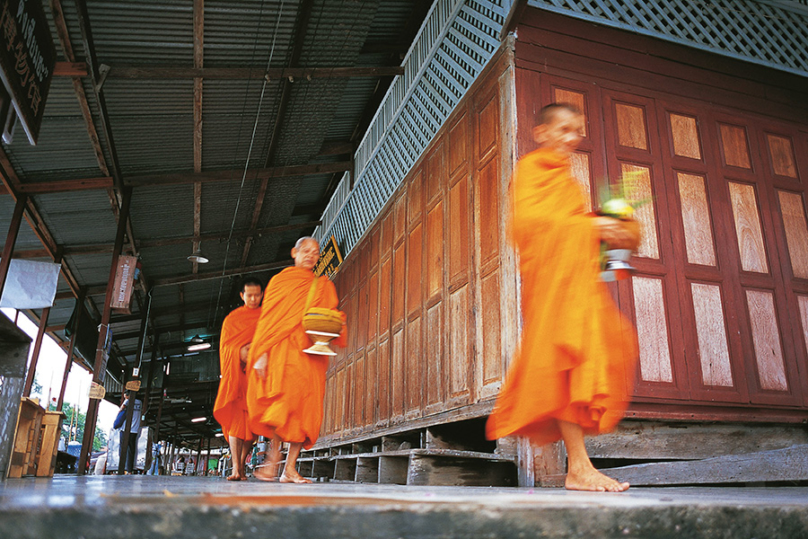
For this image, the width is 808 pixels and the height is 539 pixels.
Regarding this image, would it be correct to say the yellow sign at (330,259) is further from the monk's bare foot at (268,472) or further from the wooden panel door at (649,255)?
the wooden panel door at (649,255)

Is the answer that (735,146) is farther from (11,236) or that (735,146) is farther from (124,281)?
(11,236)

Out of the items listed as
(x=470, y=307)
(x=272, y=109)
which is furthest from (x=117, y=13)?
(x=470, y=307)

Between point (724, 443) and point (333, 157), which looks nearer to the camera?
point (724, 443)

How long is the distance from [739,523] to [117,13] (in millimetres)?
6940

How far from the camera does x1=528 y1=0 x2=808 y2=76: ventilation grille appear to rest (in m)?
5.32

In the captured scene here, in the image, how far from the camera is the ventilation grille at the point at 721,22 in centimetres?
532

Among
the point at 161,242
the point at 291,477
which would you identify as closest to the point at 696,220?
the point at 291,477

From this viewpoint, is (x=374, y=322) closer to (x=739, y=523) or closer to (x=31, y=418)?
(x=31, y=418)

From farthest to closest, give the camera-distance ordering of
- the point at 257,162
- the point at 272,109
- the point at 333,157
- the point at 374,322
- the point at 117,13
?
the point at 333,157, the point at 257,162, the point at 374,322, the point at 272,109, the point at 117,13

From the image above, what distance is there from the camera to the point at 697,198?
5.34 meters

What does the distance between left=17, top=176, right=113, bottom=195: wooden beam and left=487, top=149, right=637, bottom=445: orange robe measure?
8.18 m

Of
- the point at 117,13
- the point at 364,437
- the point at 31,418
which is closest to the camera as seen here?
the point at 31,418

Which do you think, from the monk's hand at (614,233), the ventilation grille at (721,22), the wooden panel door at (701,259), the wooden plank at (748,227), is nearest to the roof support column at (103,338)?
the ventilation grille at (721,22)

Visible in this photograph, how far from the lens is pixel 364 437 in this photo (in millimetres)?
7520
